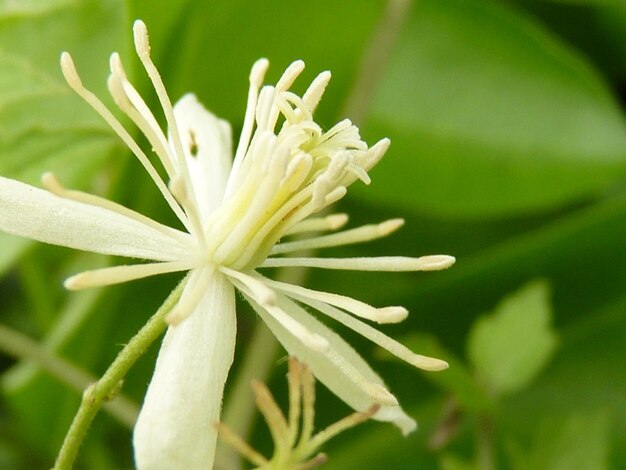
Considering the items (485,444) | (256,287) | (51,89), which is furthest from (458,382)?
(51,89)

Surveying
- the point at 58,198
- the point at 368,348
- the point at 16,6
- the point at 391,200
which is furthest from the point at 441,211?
the point at 58,198

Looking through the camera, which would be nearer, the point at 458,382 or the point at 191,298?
the point at 191,298

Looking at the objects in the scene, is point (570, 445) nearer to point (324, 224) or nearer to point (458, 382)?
point (458, 382)

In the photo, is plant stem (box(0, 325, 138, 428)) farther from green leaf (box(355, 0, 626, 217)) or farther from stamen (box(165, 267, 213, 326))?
green leaf (box(355, 0, 626, 217))

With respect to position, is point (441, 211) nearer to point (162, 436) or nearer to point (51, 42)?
point (51, 42)

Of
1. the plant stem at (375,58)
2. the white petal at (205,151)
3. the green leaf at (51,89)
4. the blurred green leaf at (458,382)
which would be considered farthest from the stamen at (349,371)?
the plant stem at (375,58)

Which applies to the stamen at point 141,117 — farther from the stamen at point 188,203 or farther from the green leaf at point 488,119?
the green leaf at point 488,119

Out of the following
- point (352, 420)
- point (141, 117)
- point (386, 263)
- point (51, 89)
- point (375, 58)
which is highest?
point (375, 58)
